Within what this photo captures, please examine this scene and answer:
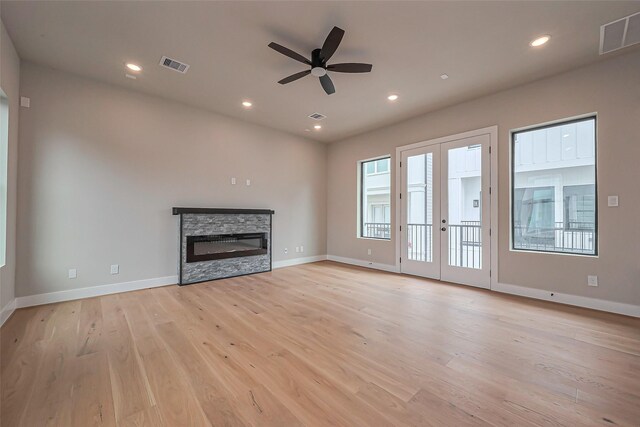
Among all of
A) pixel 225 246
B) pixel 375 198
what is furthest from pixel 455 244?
pixel 225 246

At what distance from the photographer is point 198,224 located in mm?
4453

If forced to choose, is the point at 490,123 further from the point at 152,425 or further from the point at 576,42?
the point at 152,425

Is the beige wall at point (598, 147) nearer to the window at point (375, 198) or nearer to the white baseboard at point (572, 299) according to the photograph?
the white baseboard at point (572, 299)

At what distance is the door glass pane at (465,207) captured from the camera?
4.19m

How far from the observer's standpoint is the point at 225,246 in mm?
4781

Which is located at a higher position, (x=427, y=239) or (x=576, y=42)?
(x=576, y=42)

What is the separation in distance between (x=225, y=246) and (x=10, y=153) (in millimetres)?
2832

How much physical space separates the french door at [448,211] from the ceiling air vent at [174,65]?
3882 millimetres

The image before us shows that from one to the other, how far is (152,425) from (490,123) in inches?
200

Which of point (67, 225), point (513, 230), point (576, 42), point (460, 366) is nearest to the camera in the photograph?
point (460, 366)

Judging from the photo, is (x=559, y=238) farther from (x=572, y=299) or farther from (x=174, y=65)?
(x=174, y=65)

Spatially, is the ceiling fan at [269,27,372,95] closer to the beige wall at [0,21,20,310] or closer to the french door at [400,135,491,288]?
the french door at [400,135,491,288]

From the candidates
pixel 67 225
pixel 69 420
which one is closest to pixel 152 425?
pixel 69 420

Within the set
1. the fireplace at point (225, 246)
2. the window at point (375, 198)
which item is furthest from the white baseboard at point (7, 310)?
the window at point (375, 198)
